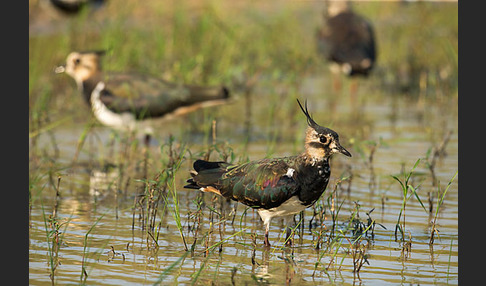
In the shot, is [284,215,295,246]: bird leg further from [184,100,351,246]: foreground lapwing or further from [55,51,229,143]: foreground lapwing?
[55,51,229,143]: foreground lapwing

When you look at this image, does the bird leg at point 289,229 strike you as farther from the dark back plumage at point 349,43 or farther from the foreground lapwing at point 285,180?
the dark back plumage at point 349,43

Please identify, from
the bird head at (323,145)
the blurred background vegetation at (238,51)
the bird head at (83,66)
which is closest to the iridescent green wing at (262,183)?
the bird head at (323,145)

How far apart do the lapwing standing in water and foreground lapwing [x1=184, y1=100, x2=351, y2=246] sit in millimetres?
7083

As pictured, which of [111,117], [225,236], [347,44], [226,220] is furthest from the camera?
[347,44]

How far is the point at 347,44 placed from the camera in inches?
508

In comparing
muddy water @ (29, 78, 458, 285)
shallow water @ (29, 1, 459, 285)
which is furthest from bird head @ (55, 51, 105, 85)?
muddy water @ (29, 78, 458, 285)

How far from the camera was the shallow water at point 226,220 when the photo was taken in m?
5.15

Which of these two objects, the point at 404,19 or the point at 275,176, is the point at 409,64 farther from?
the point at 275,176

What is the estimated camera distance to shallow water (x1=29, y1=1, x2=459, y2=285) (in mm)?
5152

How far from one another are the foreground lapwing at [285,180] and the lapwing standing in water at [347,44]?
23.2ft

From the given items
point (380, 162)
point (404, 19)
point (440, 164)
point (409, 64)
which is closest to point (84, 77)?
point (380, 162)

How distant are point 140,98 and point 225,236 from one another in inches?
137

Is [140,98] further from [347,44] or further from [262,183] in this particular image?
[347,44]

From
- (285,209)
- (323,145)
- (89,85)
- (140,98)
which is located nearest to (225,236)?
(285,209)
